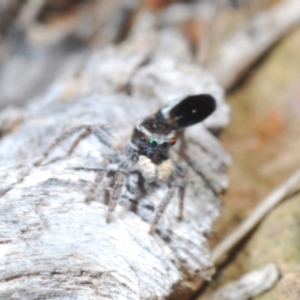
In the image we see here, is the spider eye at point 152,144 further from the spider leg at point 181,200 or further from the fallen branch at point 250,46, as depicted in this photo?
the fallen branch at point 250,46

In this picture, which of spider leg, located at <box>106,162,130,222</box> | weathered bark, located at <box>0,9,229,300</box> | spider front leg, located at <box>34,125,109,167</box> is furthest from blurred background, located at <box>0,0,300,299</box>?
spider front leg, located at <box>34,125,109,167</box>

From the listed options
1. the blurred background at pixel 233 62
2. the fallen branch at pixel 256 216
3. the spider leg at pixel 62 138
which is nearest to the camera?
the spider leg at pixel 62 138

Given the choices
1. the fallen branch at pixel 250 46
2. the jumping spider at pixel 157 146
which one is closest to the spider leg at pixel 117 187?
the jumping spider at pixel 157 146

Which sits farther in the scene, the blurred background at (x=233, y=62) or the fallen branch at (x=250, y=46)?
the fallen branch at (x=250, y=46)

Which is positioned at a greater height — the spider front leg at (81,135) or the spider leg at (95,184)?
the spider front leg at (81,135)

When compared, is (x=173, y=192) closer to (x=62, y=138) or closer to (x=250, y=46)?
(x=62, y=138)

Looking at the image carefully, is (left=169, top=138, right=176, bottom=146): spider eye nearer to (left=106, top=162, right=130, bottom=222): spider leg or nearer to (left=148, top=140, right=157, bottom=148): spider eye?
(left=148, top=140, right=157, bottom=148): spider eye

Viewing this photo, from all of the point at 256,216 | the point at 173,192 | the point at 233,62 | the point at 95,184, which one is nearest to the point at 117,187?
the point at 95,184
